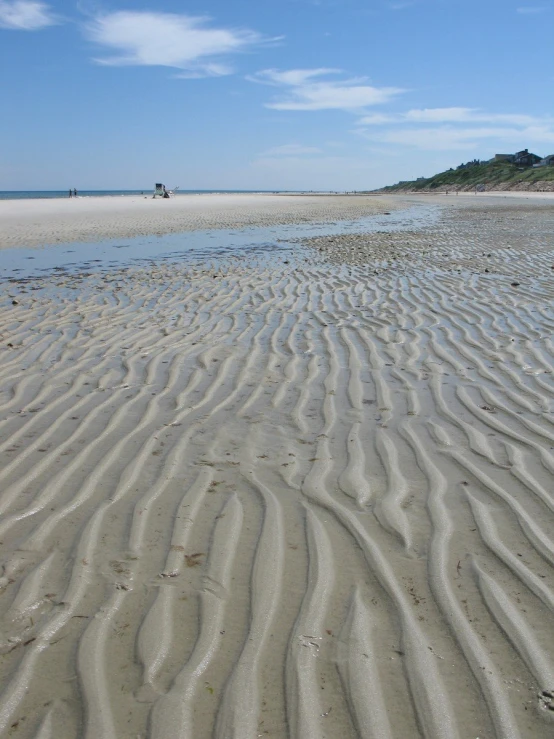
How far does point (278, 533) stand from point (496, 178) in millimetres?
91505

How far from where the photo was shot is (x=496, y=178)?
86000 mm

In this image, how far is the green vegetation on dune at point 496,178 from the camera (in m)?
73.7

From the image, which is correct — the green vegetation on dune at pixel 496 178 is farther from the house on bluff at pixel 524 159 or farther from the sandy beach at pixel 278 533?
the sandy beach at pixel 278 533

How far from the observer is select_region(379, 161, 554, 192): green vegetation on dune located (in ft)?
242

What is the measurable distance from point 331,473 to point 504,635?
1.58m

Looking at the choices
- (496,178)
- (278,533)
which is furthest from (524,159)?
(278,533)

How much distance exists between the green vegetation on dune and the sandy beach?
230ft

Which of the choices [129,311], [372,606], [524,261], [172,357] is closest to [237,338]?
[172,357]

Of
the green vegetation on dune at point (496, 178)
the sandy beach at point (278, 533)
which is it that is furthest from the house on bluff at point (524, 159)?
the sandy beach at point (278, 533)

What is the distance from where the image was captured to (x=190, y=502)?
3604mm

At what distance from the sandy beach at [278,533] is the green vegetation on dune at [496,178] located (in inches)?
2756

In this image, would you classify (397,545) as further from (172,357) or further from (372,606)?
(172,357)

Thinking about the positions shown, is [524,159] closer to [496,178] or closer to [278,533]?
[496,178]

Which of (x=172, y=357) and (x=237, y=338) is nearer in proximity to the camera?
(x=172, y=357)
